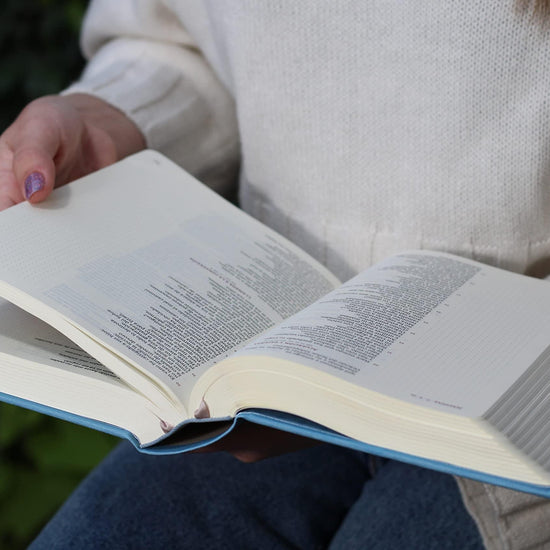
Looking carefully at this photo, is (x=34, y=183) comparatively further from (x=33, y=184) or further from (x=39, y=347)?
(x=39, y=347)

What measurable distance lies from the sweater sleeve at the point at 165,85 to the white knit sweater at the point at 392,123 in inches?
1.2

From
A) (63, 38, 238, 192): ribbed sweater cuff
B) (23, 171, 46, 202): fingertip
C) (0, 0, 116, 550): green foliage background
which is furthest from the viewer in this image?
(0, 0, 116, 550): green foliage background

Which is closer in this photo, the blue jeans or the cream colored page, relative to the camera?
the cream colored page

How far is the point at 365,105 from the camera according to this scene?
2.27 ft

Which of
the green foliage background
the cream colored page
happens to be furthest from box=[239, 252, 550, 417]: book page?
the green foliage background

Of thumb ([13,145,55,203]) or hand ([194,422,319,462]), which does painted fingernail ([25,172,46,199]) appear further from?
hand ([194,422,319,462])

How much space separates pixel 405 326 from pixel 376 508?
0.24 metres

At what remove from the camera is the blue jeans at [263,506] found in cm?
69

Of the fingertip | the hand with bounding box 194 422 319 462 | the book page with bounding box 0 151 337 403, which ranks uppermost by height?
the fingertip

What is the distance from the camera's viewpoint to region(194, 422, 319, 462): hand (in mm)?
552

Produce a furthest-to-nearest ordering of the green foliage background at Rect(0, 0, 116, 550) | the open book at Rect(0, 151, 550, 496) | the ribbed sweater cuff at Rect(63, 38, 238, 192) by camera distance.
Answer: the green foliage background at Rect(0, 0, 116, 550), the ribbed sweater cuff at Rect(63, 38, 238, 192), the open book at Rect(0, 151, 550, 496)

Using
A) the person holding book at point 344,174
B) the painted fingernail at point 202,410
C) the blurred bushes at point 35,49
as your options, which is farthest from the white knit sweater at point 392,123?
the blurred bushes at point 35,49

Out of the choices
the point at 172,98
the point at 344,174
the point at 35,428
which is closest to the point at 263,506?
the point at 344,174

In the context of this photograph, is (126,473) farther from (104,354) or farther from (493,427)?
(493,427)
